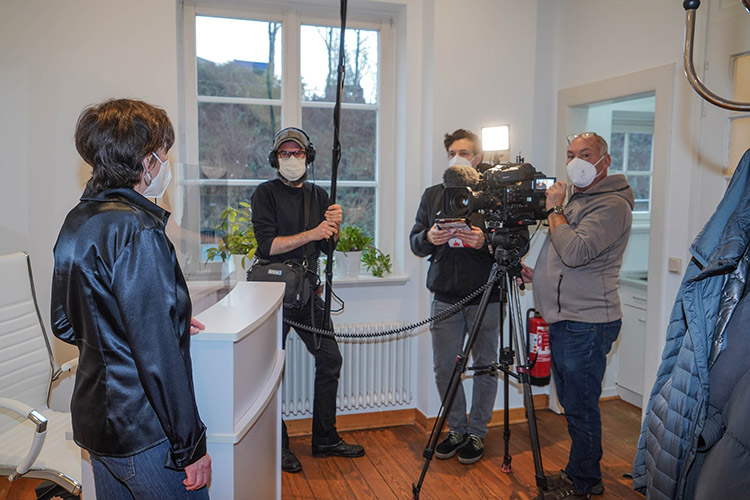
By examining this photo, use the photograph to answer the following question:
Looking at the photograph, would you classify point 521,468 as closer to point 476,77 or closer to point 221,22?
point 476,77

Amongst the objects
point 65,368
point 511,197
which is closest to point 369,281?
point 511,197

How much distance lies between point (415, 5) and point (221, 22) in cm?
120

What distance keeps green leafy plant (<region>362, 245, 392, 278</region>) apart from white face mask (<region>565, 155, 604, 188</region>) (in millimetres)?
1387

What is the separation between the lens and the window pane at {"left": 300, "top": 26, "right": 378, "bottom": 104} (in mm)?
3592

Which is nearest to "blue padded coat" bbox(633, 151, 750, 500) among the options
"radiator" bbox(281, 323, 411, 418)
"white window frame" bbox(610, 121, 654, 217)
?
"radiator" bbox(281, 323, 411, 418)

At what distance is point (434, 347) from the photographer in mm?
3068

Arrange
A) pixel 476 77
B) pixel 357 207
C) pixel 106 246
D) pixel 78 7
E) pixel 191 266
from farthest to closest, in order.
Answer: pixel 357 207, pixel 476 77, pixel 78 7, pixel 191 266, pixel 106 246

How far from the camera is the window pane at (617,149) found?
172 inches

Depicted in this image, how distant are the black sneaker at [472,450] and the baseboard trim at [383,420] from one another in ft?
1.20

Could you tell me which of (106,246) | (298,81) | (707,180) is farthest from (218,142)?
(707,180)

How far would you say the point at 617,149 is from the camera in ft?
14.4

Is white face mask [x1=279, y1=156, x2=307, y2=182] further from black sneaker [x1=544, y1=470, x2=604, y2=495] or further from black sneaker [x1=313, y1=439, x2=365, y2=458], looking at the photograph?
black sneaker [x1=544, y1=470, x2=604, y2=495]

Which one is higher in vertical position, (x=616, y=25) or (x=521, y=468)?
(x=616, y=25)

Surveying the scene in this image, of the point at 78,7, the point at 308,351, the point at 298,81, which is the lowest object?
the point at 308,351
